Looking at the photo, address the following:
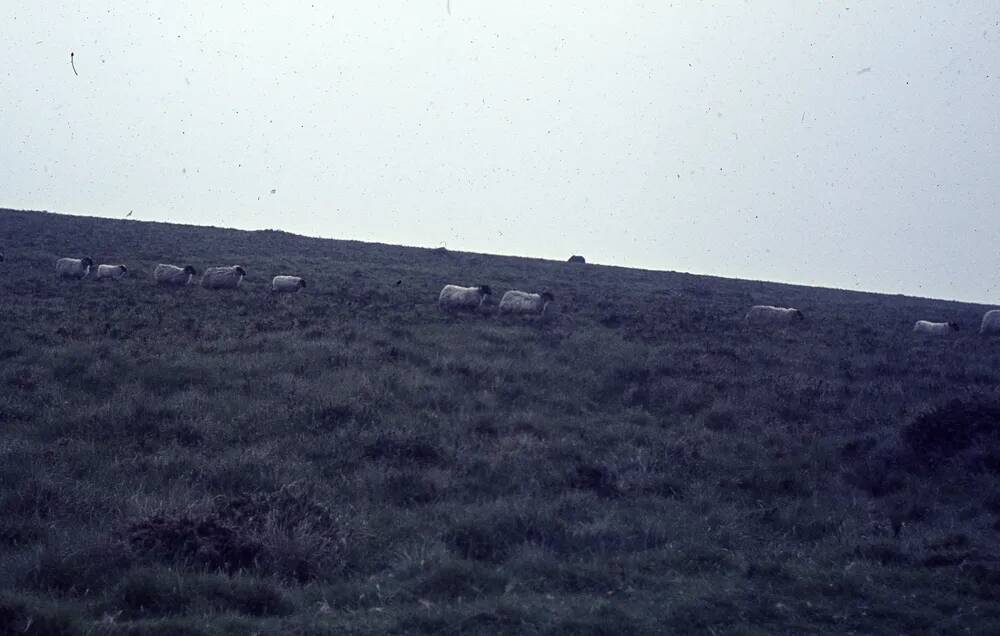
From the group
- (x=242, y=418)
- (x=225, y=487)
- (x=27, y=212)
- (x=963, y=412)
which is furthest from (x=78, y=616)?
(x=27, y=212)

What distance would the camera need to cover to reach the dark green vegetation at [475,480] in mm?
7223

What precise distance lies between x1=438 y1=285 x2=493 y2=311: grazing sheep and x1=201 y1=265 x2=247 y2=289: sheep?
25.3 feet

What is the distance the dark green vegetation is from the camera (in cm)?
722

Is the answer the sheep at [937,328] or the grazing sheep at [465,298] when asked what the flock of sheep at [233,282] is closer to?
the sheep at [937,328]

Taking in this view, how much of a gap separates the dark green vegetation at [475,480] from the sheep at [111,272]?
24.8ft

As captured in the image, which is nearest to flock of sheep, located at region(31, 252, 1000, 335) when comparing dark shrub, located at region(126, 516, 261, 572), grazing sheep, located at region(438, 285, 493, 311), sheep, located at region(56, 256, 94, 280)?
sheep, located at region(56, 256, 94, 280)

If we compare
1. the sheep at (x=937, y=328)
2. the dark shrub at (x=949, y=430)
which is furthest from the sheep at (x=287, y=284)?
the sheep at (x=937, y=328)

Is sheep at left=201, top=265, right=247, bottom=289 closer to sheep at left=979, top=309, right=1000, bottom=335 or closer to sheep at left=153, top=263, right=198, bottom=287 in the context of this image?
sheep at left=153, top=263, right=198, bottom=287

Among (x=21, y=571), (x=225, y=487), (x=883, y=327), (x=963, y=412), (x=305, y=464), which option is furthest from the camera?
(x=883, y=327)

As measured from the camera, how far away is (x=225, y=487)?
10.4 meters

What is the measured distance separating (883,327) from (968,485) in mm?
23904

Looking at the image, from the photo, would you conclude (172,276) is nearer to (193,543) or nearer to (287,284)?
(287,284)

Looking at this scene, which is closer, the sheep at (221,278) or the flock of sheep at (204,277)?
the flock of sheep at (204,277)

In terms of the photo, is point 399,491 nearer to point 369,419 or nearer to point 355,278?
point 369,419
